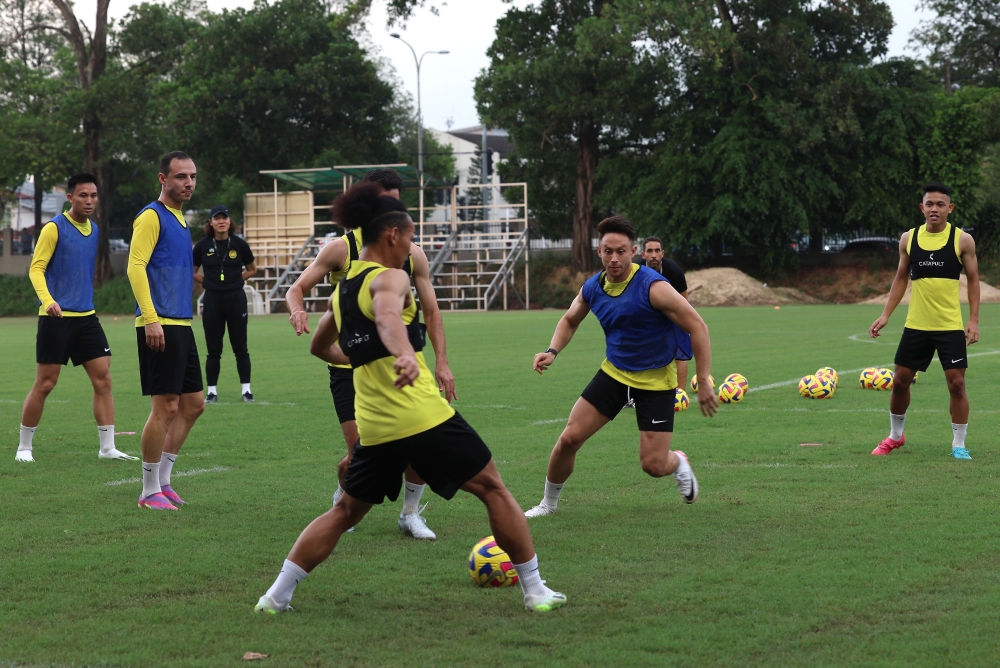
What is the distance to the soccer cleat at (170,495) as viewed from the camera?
732cm

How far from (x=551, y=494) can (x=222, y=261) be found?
7.41m

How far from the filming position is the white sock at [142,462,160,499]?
725 cm

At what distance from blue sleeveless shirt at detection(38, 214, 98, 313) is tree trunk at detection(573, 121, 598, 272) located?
40.4 metres

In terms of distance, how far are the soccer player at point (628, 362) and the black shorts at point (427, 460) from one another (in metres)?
1.85

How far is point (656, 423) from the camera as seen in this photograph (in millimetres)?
6754

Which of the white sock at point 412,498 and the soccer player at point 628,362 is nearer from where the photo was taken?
the white sock at point 412,498

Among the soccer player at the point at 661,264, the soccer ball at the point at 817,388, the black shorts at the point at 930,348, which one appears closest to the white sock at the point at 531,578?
the black shorts at the point at 930,348

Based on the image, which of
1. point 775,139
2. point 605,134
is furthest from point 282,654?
point 605,134

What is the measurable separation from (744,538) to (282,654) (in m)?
2.84

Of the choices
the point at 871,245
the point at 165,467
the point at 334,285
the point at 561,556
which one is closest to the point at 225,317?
the point at 165,467

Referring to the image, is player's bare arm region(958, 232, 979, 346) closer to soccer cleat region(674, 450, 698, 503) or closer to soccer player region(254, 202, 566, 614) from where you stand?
soccer cleat region(674, 450, 698, 503)

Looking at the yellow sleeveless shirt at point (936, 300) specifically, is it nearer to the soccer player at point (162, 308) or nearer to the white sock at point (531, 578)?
the white sock at point (531, 578)

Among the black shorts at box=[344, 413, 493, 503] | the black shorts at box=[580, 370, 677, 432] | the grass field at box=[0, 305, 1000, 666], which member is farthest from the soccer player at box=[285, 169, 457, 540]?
the black shorts at box=[344, 413, 493, 503]

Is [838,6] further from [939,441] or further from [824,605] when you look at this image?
[824,605]
